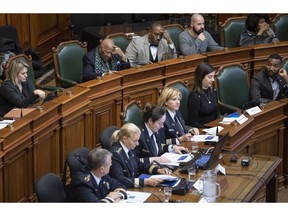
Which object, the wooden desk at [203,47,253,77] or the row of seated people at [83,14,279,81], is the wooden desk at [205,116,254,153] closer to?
the row of seated people at [83,14,279,81]

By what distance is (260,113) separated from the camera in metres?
6.53

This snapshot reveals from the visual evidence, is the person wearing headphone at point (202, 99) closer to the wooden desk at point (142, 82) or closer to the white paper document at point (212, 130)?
the white paper document at point (212, 130)

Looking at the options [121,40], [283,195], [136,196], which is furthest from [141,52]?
[136,196]

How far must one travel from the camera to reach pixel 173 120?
20.7 feet

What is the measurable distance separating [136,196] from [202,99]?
203 cm

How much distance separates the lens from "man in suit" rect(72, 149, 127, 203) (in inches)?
184

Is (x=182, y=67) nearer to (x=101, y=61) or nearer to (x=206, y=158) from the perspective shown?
(x=101, y=61)

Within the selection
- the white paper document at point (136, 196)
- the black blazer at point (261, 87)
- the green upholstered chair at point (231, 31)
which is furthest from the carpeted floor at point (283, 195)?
the green upholstered chair at point (231, 31)

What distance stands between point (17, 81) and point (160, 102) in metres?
1.22

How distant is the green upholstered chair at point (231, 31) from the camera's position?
8930 mm

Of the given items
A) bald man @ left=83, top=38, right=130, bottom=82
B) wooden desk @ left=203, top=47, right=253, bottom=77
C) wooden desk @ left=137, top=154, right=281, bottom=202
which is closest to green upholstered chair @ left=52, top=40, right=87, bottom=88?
bald man @ left=83, top=38, right=130, bottom=82

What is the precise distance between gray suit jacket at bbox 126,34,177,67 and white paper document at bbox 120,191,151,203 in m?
2.96
